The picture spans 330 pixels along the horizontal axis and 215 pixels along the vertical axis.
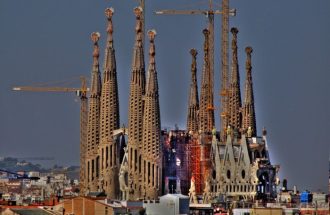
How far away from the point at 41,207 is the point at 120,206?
10.4m

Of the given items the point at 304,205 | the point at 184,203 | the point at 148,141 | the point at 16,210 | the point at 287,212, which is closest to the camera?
the point at 16,210

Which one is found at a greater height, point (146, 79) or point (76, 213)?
point (146, 79)

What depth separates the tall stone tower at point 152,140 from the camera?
19612 centimetres

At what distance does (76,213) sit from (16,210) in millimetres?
8023

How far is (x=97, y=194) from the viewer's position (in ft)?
614

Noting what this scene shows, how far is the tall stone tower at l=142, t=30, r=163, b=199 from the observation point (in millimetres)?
196125

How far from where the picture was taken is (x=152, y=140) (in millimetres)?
196500

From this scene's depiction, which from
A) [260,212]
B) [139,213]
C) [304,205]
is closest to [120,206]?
[139,213]

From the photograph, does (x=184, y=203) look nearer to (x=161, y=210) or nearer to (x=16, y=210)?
(x=161, y=210)

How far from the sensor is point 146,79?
654ft

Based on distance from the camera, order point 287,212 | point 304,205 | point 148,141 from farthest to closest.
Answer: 1. point 148,141
2. point 304,205
3. point 287,212

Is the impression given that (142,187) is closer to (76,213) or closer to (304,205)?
(304,205)

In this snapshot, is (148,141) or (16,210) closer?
(16,210)

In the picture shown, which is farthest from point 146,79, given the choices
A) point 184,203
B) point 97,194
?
point 184,203
